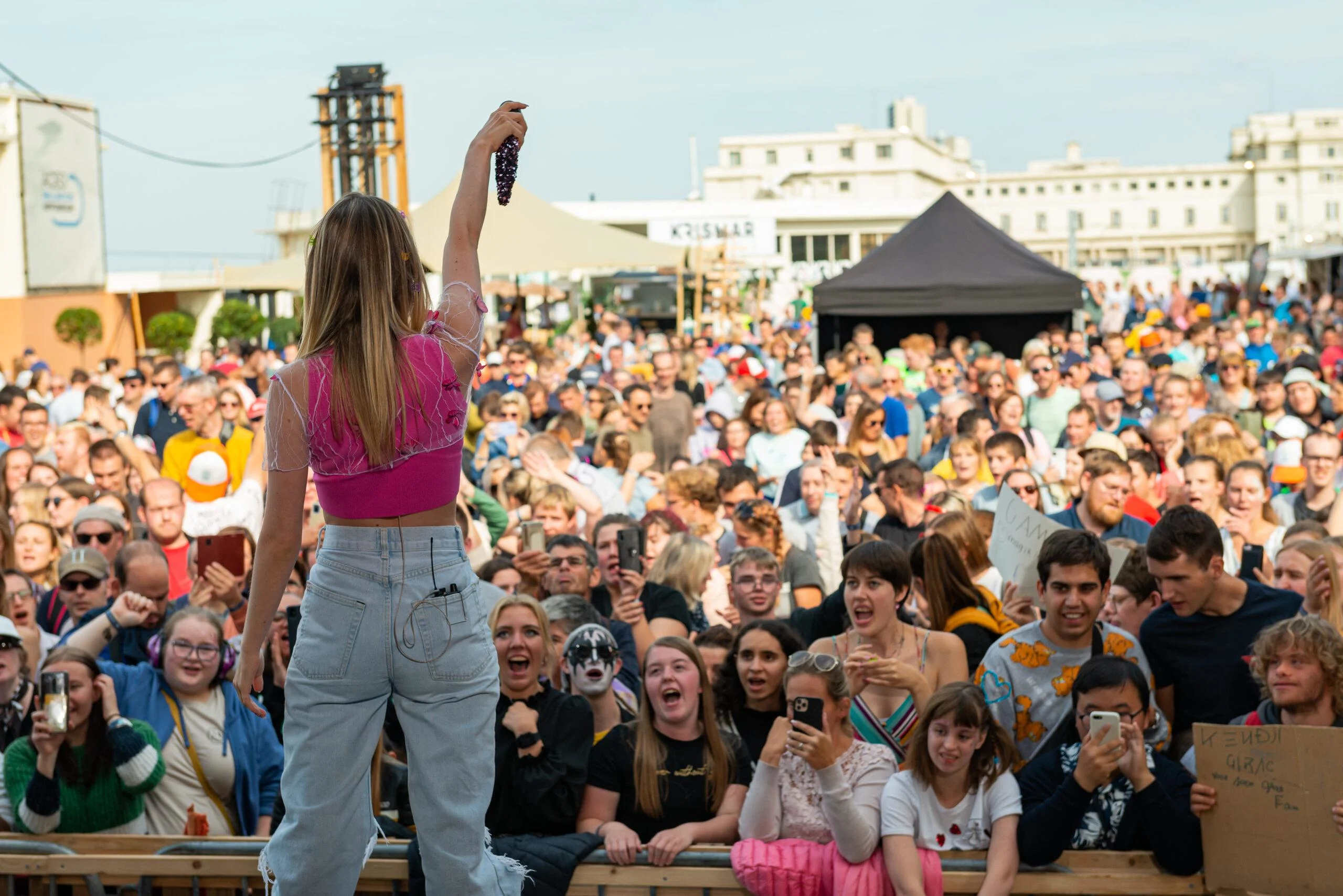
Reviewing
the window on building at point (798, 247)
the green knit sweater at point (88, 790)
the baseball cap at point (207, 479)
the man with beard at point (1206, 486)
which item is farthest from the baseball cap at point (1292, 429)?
the window on building at point (798, 247)

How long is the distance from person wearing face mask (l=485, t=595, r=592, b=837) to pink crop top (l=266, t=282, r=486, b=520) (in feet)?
4.29

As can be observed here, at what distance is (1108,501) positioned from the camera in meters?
6.52

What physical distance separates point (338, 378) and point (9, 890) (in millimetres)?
2124

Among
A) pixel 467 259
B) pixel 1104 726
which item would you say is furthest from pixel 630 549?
pixel 467 259

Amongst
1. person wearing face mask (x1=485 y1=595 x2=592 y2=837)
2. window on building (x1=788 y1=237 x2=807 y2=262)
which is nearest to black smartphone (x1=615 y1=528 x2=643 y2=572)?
person wearing face mask (x1=485 y1=595 x2=592 y2=837)

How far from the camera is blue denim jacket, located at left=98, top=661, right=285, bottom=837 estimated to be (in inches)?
179

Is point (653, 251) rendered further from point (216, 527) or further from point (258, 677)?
point (258, 677)

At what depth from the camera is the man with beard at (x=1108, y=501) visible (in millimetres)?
6523

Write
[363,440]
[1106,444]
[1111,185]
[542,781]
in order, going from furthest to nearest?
[1111,185], [1106,444], [542,781], [363,440]

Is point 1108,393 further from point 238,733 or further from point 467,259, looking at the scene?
point 467,259

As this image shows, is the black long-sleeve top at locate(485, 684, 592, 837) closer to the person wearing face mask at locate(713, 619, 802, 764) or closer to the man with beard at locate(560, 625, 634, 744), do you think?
the man with beard at locate(560, 625, 634, 744)

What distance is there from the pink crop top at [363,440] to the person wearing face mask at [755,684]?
193 cm

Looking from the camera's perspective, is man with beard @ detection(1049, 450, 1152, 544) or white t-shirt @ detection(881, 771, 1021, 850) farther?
man with beard @ detection(1049, 450, 1152, 544)

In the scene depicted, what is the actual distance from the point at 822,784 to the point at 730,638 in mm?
1253
